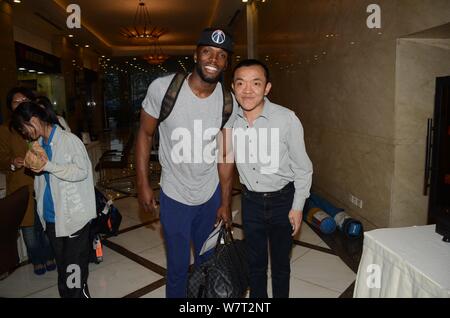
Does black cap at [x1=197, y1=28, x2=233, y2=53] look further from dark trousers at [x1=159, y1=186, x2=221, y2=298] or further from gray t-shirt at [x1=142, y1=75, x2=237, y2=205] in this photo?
dark trousers at [x1=159, y1=186, x2=221, y2=298]

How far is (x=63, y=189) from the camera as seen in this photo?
2088 millimetres

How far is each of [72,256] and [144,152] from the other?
87 centimetres

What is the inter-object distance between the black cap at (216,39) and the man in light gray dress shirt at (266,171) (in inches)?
5.7

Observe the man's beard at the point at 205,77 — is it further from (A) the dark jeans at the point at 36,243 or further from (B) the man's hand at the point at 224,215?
(A) the dark jeans at the point at 36,243

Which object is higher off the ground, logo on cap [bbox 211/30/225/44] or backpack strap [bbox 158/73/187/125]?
logo on cap [bbox 211/30/225/44]

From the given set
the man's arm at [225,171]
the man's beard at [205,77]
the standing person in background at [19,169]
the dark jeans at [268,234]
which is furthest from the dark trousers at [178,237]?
the standing person in background at [19,169]

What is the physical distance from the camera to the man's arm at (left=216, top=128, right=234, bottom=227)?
203 centimetres

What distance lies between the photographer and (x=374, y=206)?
11.9ft

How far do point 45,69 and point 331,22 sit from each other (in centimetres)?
1000

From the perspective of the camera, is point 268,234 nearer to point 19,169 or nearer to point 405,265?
point 405,265

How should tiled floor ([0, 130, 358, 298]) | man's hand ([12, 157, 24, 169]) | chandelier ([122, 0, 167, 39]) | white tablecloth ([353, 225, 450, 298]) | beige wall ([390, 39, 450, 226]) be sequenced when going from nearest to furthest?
white tablecloth ([353, 225, 450, 298]) < man's hand ([12, 157, 24, 169]) < tiled floor ([0, 130, 358, 298]) < beige wall ([390, 39, 450, 226]) < chandelier ([122, 0, 167, 39])

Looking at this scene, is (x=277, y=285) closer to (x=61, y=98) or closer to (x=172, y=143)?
(x=172, y=143)

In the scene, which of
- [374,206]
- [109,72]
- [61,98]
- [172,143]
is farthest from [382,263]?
[109,72]

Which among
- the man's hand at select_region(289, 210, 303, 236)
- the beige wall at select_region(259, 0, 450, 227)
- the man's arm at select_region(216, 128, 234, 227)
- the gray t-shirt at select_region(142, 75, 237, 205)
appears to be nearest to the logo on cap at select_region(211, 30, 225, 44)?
the gray t-shirt at select_region(142, 75, 237, 205)
